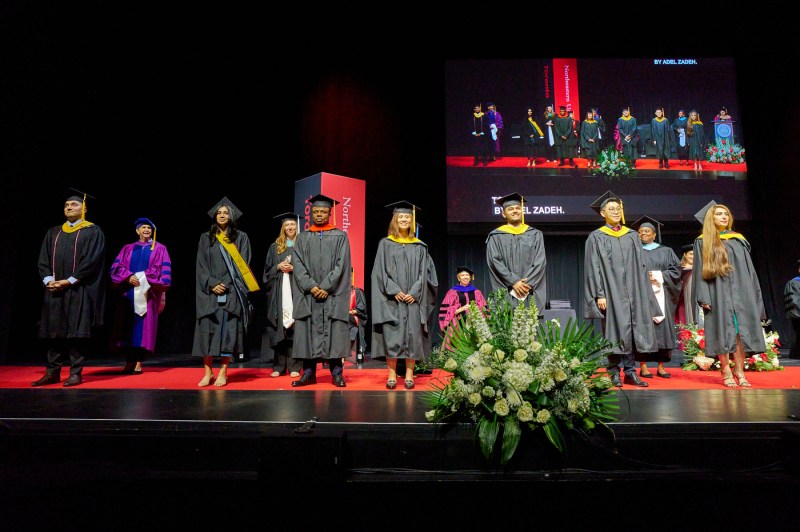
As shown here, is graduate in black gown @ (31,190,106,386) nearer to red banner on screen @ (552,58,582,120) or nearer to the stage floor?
the stage floor

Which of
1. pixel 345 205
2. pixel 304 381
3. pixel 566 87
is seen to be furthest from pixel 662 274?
pixel 345 205

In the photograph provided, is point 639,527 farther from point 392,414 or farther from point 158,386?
point 158,386

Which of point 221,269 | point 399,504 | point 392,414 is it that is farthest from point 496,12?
point 399,504

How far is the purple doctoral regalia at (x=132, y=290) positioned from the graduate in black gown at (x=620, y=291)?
5226 mm

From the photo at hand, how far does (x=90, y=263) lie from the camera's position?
4.98 m

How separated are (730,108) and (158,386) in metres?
9.93

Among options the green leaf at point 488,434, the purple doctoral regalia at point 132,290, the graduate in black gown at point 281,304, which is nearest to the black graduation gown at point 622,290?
the green leaf at point 488,434

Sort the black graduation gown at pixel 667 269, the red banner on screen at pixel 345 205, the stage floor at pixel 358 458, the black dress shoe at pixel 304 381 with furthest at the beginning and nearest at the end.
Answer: the red banner on screen at pixel 345 205
the black graduation gown at pixel 667 269
the black dress shoe at pixel 304 381
the stage floor at pixel 358 458

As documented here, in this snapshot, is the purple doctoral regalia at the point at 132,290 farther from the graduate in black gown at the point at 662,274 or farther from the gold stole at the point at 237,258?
the graduate in black gown at the point at 662,274

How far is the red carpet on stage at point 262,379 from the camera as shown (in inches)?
184

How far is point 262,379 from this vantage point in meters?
5.49

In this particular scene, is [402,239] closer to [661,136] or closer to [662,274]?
[662,274]

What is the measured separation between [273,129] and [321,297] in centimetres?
587

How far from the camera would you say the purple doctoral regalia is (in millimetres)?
6168
